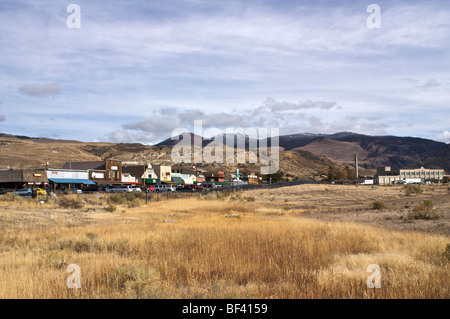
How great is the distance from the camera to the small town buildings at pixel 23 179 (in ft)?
222

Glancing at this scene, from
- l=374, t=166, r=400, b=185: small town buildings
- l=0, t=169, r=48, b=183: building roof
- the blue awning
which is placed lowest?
l=374, t=166, r=400, b=185: small town buildings

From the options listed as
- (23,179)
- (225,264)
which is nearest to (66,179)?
(23,179)

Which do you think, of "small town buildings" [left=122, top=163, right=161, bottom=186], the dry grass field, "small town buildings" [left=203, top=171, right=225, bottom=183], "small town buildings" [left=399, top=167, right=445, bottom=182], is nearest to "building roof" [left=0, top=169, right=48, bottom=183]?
"small town buildings" [left=122, top=163, right=161, bottom=186]

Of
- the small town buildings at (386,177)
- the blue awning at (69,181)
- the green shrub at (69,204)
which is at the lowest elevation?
the small town buildings at (386,177)

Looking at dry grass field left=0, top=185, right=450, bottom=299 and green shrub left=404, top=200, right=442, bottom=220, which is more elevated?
dry grass field left=0, top=185, right=450, bottom=299

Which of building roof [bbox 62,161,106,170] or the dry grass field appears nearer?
the dry grass field

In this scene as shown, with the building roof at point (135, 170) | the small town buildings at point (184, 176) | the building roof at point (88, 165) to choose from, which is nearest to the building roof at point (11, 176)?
the building roof at point (88, 165)

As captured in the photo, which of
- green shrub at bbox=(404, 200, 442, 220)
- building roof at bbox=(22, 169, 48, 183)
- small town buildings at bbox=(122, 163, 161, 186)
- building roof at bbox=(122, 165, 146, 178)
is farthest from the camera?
building roof at bbox=(122, 165, 146, 178)

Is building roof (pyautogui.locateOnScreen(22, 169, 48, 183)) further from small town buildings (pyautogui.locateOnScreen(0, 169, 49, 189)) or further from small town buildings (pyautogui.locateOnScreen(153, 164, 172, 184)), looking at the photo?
small town buildings (pyautogui.locateOnScreen(153, 164, 172, 184))

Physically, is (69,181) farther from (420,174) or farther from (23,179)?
(420,174)

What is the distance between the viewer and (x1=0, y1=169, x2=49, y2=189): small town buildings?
67688 mm

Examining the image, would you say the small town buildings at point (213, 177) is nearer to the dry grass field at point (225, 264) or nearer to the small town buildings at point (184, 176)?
the small town buildings at point (184, 176)

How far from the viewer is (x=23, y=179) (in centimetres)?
6719
